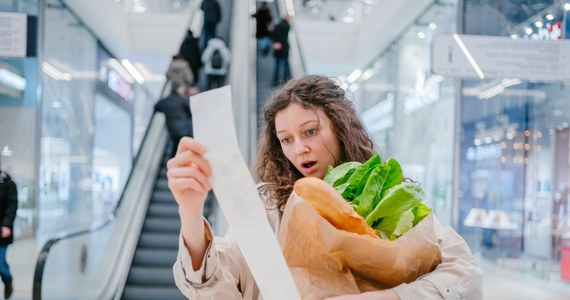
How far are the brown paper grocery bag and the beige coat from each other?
0.04m

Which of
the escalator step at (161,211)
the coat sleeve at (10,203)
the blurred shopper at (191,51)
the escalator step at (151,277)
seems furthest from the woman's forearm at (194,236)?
the blurred shopper at (191,51)

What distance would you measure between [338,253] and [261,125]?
0.82 metres

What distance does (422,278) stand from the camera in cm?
114

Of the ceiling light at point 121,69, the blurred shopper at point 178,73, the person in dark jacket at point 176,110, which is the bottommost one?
the person in dark jacket at point 176,110

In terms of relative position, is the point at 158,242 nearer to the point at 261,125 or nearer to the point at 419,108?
the point at 419,108

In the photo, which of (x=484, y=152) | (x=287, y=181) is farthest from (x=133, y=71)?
(x=287, y=181)


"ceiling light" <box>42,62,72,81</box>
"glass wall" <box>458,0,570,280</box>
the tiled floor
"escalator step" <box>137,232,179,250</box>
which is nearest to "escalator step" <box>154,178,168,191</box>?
"escalator step" <box>137,232,179,250</box>

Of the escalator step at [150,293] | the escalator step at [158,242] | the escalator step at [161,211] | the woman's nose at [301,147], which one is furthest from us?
the escalator step at [161,211]

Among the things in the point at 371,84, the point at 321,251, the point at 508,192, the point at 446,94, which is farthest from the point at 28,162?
the point at 371,84

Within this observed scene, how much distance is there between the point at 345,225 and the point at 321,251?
0.07 metres

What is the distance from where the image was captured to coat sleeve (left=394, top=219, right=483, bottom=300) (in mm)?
1104

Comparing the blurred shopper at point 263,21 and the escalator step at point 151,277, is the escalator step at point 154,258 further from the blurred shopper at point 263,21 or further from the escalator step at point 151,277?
the blurred shopper at point 263,21

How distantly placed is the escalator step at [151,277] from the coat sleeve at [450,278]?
5.35 metres

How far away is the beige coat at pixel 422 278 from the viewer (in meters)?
1.12
